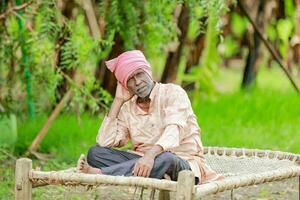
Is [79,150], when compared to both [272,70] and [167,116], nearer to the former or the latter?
[167,116]

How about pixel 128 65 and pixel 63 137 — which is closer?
pixel 128 65

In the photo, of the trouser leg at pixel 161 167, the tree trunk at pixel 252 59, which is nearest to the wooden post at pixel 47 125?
the trouser leg at pixel 161 167

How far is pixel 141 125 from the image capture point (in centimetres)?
480

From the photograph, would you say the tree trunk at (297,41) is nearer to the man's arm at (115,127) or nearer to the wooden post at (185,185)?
the man's arm at (115,127)

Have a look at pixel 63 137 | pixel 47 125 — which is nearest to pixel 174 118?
pixel 47 125

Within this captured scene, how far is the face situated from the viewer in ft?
15.4

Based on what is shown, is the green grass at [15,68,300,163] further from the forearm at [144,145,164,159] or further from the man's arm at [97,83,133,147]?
the forearm at [144,145,164,159]

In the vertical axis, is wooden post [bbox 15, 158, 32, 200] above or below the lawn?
below

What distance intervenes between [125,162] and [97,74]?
4656 millimetres

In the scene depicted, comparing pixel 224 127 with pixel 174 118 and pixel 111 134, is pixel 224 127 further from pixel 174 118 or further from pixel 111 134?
pixel 174 118

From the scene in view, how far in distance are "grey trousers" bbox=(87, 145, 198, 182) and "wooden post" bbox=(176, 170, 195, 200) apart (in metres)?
0.38

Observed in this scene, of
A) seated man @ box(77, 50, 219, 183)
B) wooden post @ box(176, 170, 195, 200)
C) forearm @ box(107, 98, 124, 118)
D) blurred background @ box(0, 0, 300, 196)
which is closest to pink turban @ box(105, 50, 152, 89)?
seated man @ box(77, 50, 219, 183)

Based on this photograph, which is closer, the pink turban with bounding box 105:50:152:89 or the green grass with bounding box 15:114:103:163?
the pink turban with bounding box 105:50:152:89

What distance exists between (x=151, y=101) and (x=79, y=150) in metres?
2.44
